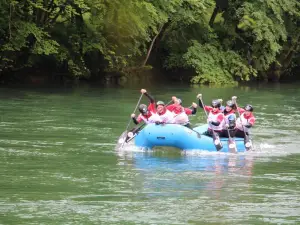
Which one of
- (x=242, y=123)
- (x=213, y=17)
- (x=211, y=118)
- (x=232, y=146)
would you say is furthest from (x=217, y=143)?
(x=213, y=17)

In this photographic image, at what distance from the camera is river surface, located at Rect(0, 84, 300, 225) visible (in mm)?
14008

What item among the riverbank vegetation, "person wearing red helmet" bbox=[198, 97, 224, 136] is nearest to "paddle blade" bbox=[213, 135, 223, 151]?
"person wearing red helmet" bbox=[198, 97, 224, 136]

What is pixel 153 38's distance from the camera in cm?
4466

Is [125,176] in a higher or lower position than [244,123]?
lower

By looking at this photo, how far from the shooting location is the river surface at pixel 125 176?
1401cm

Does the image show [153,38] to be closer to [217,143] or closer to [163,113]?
[163,113]

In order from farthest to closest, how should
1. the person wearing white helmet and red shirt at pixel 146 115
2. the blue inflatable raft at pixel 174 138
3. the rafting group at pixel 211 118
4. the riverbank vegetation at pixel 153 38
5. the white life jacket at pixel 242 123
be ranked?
1. the riverbank vegetation at pixel 153 38
2. the white life jacket at pixel 242 123
3. the rafting group at pixel 211 118
4. the person wearing white helmet and red shirt at pixel 146 115
5. the blue inflatable raft at pixel 174 138

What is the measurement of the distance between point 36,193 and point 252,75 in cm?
3510

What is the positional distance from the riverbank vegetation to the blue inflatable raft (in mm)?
17079

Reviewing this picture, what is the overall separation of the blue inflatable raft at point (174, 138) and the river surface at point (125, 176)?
211 millimetres

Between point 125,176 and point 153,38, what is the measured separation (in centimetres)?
2781

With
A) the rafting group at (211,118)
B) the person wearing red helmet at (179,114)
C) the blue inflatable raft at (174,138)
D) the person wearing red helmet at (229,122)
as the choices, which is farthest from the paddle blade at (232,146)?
the person wearing red helmet at (179,114)

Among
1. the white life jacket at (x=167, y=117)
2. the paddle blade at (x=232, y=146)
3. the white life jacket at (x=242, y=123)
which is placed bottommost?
the paddle blade at (x=232, y=146)

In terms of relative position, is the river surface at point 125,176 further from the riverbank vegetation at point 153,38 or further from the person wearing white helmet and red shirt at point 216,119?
the riverbank vegetation at point 153,38
